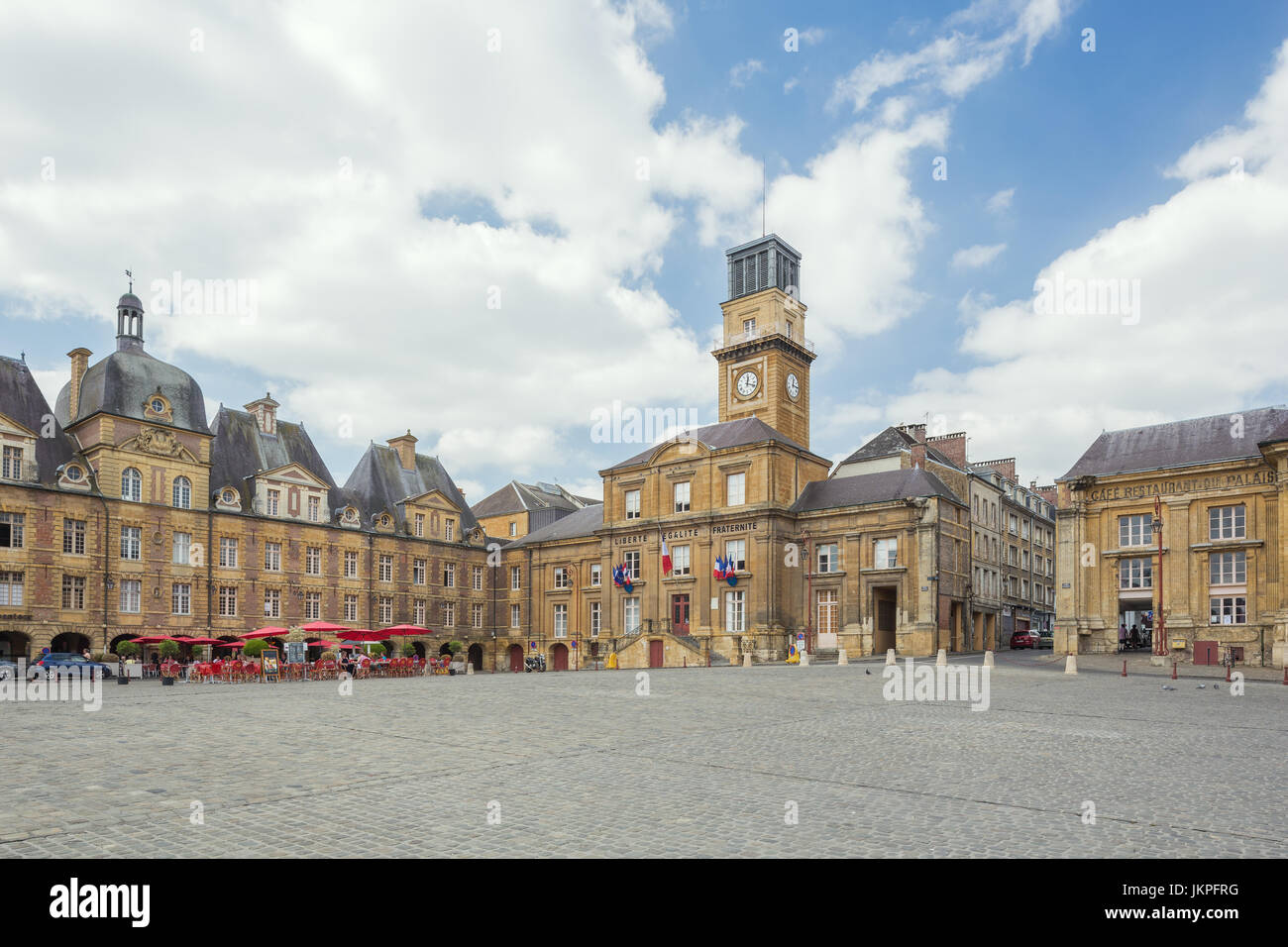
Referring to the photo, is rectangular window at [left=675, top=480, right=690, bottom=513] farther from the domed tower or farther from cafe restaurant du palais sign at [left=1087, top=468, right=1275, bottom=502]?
the domed tower

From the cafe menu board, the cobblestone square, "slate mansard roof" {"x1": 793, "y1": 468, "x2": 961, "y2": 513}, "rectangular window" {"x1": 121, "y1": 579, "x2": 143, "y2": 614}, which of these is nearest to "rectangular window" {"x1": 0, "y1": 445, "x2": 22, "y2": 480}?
"rectangular window" {"x1": 121, "y1": 579, "x2": 143, "y2": 614}

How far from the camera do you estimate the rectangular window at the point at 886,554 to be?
4750cm

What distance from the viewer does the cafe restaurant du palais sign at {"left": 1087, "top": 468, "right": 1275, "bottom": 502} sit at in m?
38.4

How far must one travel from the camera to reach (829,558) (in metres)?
50.6

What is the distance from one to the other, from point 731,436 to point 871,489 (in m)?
9.27

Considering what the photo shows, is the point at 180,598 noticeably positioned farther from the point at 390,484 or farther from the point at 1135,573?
the point at 1135,573

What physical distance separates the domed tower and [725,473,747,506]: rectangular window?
28478mm

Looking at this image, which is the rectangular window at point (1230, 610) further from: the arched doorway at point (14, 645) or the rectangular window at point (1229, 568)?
the arched doorway at point (14, 645)

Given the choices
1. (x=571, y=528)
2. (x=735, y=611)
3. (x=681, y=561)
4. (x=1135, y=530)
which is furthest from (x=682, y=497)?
(x=1135, y=530)

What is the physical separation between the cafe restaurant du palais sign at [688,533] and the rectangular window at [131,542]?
2602cm

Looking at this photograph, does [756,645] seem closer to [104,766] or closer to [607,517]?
Result: [607,517]

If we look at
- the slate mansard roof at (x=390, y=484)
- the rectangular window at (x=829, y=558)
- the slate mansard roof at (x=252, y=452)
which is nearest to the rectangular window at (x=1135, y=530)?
the rectangular window at (x=829, y=558)

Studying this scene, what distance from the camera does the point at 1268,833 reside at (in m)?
7.62
